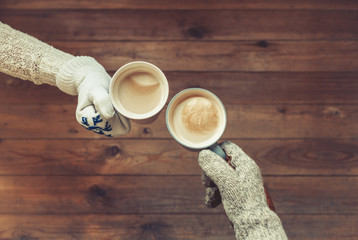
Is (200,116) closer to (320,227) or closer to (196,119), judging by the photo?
(196,119)

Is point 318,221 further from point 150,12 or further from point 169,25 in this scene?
point 150,12

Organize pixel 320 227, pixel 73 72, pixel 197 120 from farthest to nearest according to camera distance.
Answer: pixel 320 227 < pixel 73 72 < pixel 197 120

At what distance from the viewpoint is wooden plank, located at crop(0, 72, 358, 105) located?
1349mm

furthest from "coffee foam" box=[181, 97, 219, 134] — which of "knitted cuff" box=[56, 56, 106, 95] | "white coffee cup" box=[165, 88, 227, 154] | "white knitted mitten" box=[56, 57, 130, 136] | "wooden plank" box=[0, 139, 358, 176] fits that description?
"wooden plank" box=[0, 139, 358, 176]

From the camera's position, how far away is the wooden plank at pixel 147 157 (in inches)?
52.2

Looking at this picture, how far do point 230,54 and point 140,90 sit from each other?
27.1 inches

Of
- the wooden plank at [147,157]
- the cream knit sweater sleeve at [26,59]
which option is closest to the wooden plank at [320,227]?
the wooden plank at [147,157]

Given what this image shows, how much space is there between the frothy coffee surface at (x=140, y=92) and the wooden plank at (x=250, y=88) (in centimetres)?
53

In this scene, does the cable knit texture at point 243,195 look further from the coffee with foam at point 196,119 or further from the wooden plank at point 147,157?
the wooden plank at point 147,157

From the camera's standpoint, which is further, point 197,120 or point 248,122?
point 248,122

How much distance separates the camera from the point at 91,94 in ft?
2.75

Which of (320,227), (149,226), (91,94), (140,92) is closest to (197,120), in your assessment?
(140,92)

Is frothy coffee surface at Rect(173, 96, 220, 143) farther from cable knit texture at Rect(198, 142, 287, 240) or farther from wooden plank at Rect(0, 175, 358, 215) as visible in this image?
wooden plank at Rect(0, 175, 358, 215)

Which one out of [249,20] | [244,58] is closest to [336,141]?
[244,58]
